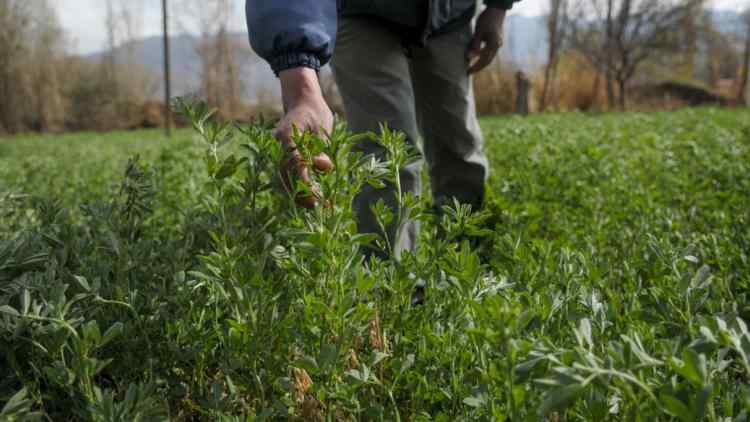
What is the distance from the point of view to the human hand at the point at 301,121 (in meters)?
1.36

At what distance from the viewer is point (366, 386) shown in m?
1.40

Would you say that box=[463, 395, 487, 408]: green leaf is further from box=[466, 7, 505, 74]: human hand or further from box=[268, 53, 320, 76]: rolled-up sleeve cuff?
box=[466, 7, 505, 74]: human hand

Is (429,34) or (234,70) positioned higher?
(234,70)

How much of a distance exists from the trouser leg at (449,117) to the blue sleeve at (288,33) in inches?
43.9

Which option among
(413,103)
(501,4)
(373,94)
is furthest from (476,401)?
(501,4)

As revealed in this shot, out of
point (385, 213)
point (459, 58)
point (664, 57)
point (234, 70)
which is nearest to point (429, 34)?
point (459, 58)

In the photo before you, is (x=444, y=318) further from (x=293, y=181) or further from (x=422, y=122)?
(x=422, y=122)

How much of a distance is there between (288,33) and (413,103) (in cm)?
95

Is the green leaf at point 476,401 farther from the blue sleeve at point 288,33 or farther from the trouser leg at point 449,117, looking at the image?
the trouser leg at point 449,117

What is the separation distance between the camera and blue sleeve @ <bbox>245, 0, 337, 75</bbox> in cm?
164

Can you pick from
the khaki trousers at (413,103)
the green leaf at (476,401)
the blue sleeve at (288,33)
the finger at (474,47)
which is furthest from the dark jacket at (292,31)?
the finger at (474,47)

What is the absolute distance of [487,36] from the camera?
10.1ft

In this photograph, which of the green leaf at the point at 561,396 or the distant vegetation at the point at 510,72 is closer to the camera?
the green leaf at the point at 561,396

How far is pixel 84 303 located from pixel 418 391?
3.05 feet
